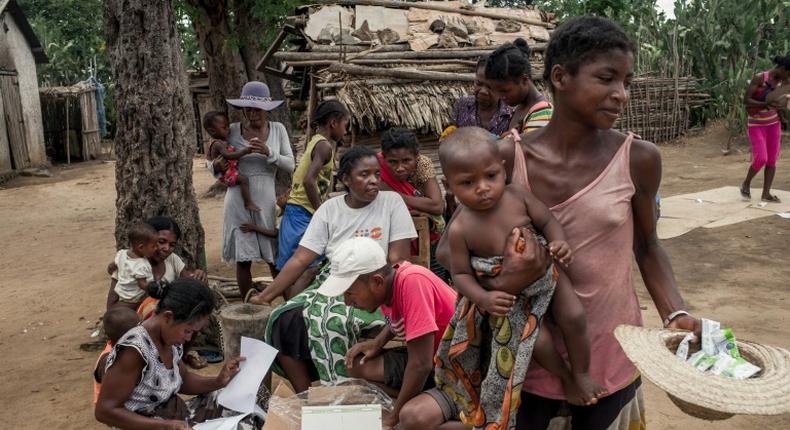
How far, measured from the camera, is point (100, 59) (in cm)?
2252

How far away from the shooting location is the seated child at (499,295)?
65.4 inches

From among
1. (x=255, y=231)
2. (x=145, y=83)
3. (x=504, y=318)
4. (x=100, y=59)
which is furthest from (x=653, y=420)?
(x=100, y=59)

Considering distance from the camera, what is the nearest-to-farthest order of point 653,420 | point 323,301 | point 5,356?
point 323,301
point 653,420
point 5,356

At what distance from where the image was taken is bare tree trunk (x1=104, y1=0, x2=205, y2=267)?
14.9ft

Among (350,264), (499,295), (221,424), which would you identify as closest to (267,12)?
(221,424)

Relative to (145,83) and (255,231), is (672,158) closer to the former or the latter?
(255,231)

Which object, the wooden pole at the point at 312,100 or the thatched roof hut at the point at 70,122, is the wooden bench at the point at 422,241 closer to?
the wooden pole at the point at 312,100

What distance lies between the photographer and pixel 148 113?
4.55 metres

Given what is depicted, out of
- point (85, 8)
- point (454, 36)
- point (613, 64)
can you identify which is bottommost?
point (613, 64)

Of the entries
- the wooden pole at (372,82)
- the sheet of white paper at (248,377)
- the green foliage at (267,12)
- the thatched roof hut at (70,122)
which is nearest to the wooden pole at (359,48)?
the wooden pole at (372,82)

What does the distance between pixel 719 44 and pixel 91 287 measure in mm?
12391

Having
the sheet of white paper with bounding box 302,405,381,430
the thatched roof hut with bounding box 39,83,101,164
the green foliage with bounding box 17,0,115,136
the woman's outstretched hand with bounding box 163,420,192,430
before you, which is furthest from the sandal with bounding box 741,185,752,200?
the green foliage with bounding box 17,0,115,136

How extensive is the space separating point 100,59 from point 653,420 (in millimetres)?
22948

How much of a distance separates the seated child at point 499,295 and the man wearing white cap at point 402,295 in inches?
27.9
